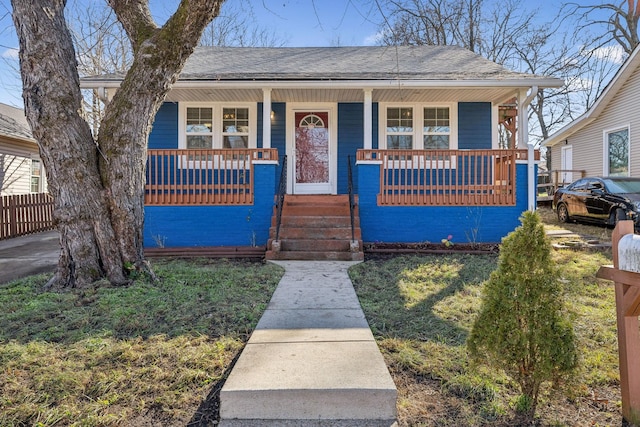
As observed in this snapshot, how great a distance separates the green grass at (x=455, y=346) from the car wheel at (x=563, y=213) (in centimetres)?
633

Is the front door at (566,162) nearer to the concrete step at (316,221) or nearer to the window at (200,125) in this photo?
the concrete step at (316,221)

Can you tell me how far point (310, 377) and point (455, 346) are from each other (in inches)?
53.2

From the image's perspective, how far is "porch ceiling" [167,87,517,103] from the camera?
876 centimetres

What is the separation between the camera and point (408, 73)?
328 inches

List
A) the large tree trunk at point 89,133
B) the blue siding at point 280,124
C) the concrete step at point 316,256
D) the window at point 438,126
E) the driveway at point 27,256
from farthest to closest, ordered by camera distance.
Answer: the blue siding at point 280,124 < the window at point 438,126 < the concrete step at point 316,256 < the driveway at point 27,256 < the large tree trunk at point 89,133

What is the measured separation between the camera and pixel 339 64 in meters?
9.59

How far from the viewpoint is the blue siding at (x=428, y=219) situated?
7633 mm

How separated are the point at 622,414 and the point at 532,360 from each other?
643 millimetres

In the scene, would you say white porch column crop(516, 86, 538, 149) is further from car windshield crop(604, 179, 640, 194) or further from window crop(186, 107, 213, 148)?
window crop(186, 107, 213, 148)

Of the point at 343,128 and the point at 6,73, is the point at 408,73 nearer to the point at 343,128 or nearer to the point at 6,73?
the point at 343,128

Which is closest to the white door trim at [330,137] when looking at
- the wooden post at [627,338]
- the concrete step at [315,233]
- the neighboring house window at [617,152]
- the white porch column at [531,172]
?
the concrete step at [315,233]

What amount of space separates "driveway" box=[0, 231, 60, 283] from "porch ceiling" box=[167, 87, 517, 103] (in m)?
4.46

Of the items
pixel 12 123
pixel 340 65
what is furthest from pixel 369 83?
pixel 12 123

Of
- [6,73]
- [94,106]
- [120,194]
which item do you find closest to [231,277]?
[120,194]
